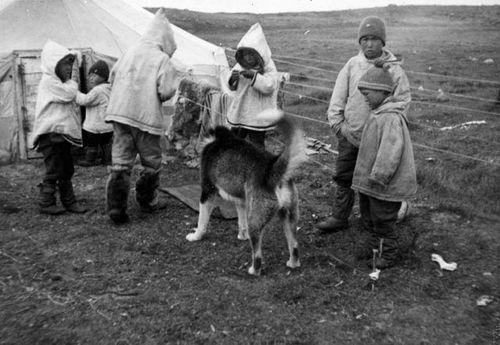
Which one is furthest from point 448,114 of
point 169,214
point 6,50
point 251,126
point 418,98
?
point 6,50

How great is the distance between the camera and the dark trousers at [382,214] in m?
4.07

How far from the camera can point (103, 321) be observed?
3279mm

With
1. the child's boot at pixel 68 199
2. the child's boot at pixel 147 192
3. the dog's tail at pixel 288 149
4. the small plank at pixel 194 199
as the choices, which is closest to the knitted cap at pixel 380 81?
the dog's tail at pixel 288 149

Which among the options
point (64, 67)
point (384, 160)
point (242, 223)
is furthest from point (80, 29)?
point (384, 160)

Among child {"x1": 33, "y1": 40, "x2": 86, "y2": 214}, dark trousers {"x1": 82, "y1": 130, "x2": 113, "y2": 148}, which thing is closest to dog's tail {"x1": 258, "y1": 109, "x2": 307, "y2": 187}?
child {"x1": 33, "y1": 40, "x2": 86, "y2": 214}

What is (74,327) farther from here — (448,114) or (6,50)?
(448,114)

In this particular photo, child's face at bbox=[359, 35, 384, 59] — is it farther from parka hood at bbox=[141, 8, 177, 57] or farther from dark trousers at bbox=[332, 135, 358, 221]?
parka hood at bbox=[141, 8, 177, 57]

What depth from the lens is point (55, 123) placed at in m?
5.24

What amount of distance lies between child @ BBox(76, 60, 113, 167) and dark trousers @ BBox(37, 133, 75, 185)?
1.72m

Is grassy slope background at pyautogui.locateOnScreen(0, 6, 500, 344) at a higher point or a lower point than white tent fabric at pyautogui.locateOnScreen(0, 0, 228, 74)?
lower

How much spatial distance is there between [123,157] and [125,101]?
627 millimetres

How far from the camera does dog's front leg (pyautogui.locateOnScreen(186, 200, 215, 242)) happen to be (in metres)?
4.71

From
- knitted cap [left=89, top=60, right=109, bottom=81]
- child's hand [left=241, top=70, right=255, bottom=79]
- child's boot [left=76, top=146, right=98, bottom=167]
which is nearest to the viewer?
child's hand [left=241, top=70, right=255, bottom=79]

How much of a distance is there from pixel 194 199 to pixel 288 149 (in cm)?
248
